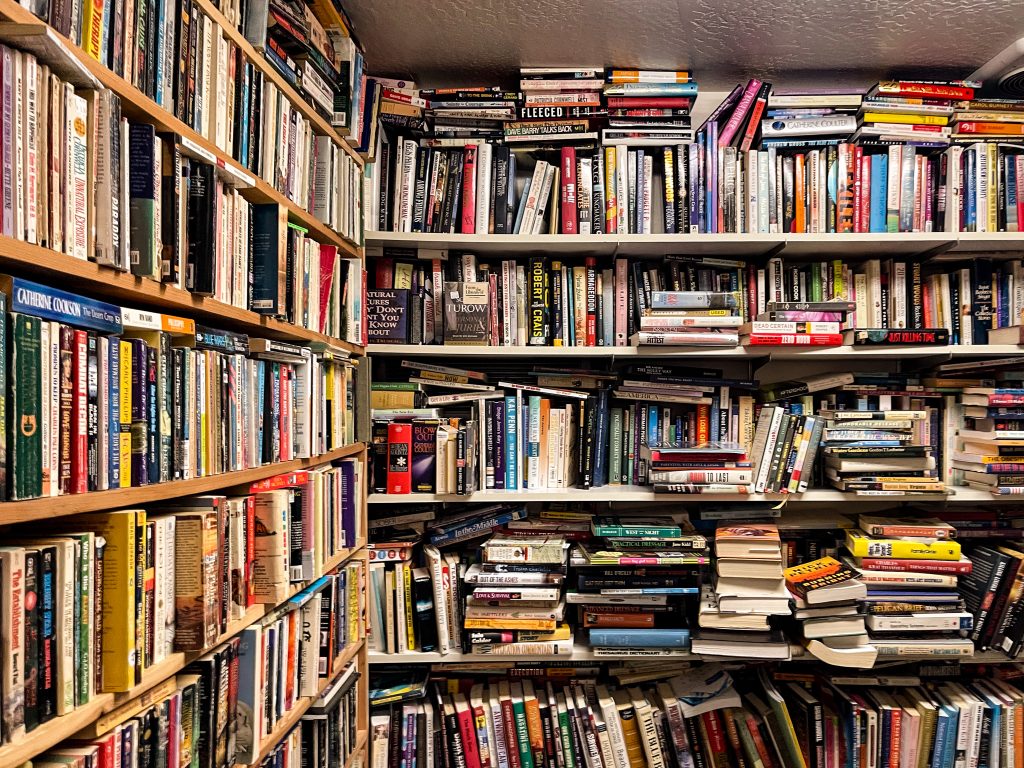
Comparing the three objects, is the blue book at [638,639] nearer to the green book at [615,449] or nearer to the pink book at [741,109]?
the green book at [615,449]

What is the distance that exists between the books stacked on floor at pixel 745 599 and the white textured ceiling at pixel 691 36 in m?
1.42

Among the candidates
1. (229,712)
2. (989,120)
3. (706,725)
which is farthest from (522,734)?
(989,120)

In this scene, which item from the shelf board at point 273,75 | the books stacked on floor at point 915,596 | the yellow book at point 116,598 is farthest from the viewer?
the books stacked on floor at point 915,596

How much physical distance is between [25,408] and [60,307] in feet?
0.40

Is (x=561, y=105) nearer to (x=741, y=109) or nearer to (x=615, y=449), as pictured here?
(x=741, y=109)

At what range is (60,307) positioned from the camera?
73 cm

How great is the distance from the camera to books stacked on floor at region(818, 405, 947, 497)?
5.99 ft

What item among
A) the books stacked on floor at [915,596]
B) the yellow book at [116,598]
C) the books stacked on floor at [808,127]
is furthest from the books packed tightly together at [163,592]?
the books stacked on floor at [808,127]

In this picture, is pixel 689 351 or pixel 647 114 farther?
pixel 647 114

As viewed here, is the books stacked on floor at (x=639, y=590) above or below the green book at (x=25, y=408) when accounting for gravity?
below

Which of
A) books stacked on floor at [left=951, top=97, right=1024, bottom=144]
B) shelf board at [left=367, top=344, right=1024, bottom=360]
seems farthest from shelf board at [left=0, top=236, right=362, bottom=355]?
books stacked on floor at [left=951, top=97, right=1024, bottom=144]

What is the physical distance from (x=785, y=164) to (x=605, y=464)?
1069 millimetres

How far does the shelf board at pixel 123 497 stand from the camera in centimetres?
67

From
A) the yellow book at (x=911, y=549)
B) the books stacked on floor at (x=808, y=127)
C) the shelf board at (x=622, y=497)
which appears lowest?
the yellow book at (x=911, y=549)
